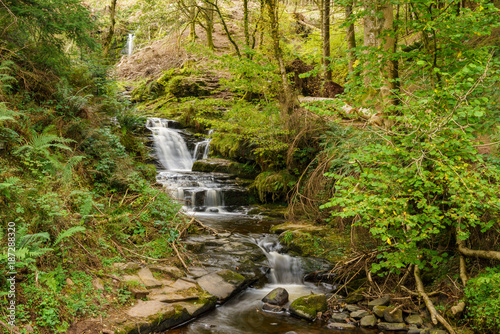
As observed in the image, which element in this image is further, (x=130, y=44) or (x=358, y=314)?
(x=130, y=44)

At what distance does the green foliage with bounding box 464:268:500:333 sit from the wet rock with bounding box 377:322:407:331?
0.93m

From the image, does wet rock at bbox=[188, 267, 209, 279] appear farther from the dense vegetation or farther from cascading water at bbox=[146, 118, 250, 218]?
cascading water at bbox=[146, 118, 250, 218]

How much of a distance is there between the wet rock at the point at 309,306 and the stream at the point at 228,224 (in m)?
0.12

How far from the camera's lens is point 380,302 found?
584 centimetres

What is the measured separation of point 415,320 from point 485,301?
106 centimetres

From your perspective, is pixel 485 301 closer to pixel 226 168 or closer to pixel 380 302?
pixel 380 302

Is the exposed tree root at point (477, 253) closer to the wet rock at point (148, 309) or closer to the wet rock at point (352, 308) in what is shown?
the wet rock at point (352, 308)

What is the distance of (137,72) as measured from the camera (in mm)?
24562

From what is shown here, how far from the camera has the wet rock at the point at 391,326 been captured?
209 inches

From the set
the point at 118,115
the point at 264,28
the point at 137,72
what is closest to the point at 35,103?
the point at 118,115

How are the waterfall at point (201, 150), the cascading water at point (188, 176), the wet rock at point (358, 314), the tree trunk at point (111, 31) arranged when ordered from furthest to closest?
the waterfall at point (201, 150), the tree trunk at point (111, 31), the cascading water at point (188, 176), the wet rock at point (358, 314)

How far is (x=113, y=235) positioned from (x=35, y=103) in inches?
143

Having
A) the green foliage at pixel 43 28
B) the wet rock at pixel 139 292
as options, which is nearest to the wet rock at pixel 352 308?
the wet rock at pixel 139 292

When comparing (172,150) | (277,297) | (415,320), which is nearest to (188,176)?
(172,150)
